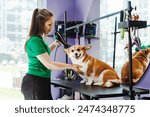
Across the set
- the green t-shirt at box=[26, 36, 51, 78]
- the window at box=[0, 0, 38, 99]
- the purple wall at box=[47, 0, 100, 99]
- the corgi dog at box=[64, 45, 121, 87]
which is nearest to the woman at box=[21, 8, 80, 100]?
the green t-shirt at box=[26, 36, 51, 78]

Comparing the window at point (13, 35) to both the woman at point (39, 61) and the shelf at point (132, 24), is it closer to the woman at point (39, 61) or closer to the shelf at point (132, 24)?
the woman at point (39, 61)

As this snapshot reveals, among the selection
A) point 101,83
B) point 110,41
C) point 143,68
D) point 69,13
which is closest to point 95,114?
point 101,83

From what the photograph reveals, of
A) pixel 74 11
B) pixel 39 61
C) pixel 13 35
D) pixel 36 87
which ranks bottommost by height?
pixel 36 87

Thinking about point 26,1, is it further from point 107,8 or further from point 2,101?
point 2,101

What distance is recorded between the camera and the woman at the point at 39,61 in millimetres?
1059

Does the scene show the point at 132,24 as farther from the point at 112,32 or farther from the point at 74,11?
the point at 74,11

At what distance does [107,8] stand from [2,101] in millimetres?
1098

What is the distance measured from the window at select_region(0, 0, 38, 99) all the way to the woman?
0.24 meters

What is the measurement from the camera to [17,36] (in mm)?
1749

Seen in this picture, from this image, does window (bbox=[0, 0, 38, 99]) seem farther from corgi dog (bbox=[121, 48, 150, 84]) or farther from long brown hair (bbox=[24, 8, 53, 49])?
corgi dog (bbox=[121, 48, 150, 84])

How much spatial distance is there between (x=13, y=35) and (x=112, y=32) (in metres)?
0.61

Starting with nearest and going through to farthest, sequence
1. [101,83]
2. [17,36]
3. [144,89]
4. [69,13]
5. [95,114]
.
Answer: [95,114] < [144,89] < [101,83] < [17,36] < [69,13]

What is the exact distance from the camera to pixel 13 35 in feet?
5.58

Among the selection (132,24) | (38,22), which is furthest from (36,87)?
(132,24)
